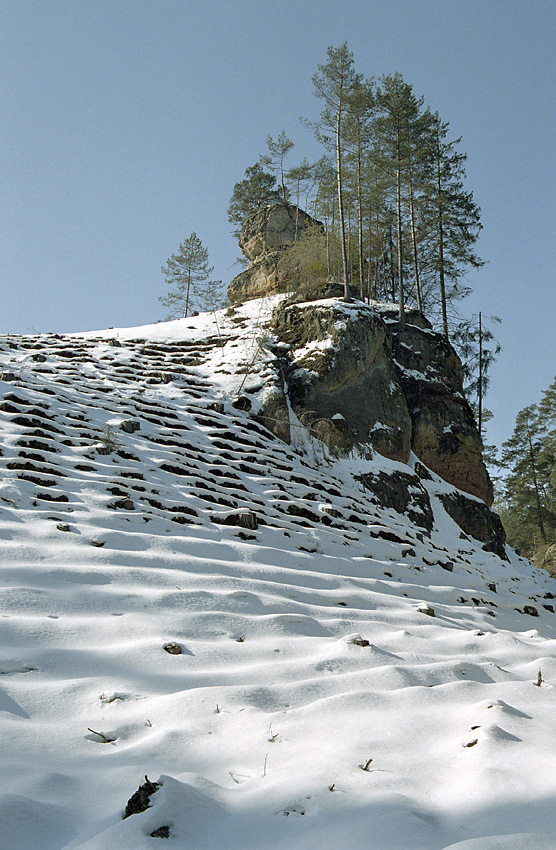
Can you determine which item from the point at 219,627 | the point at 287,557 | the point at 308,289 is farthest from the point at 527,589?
the point at 308,289

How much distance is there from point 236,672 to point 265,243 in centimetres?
2500

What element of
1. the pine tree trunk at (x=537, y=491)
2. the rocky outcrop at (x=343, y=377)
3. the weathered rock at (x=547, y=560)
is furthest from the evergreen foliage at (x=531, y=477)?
the rocky outcrop at (x=343, y=377)

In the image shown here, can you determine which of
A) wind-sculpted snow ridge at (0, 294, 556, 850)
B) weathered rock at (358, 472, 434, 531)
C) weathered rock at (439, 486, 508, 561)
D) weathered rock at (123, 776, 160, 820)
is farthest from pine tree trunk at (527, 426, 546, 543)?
weathered rock at (123, 776, 160, 820)

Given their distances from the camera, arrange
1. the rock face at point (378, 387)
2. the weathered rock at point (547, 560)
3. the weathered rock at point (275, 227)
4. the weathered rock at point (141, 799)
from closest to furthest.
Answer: the weathered rock at point (141, 799)
the rock face at point (378, 387)
the weathered rock at point (547, 560)
the weathered rock at point (275, 227)

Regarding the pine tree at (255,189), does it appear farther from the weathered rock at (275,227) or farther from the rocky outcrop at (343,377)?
the rocky outcrop at (343,377)

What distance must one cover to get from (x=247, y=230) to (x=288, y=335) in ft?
50.2

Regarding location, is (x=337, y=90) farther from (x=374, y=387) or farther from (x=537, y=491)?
(x=537, y=491)

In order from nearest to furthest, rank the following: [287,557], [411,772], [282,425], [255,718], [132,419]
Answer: [411,772] < [255,718] < [287,557] < [132,419] < [282,425]

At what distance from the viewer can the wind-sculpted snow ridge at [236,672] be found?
56.0 inches

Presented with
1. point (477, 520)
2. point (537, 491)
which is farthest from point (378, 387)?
point (537, 491)

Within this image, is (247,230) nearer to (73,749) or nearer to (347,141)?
(347,141)

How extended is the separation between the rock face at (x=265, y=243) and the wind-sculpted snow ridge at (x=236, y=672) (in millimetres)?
16963

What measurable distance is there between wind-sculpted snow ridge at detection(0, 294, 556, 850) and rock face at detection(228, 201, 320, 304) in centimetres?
1696

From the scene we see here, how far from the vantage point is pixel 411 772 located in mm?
1711
